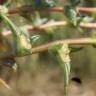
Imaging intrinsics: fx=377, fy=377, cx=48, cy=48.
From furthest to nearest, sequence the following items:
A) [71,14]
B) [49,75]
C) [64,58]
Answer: [49,75] < [71,14] < [64,58]

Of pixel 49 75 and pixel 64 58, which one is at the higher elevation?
pixel 64 58

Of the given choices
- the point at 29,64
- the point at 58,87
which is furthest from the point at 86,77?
the point at 29,64

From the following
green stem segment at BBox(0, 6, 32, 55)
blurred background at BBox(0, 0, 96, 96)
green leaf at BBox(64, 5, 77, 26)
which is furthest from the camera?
blurred background at BBox(0, 0, 96, 96)

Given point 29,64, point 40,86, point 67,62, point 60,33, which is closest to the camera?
point 67,62

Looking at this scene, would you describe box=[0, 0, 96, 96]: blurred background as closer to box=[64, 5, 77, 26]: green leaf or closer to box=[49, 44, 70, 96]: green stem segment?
box=[64, 5, 77, 26]: green leaf

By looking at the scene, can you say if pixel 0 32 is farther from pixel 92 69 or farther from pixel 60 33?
pixel 92 69

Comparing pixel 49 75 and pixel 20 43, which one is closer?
pixel 20 43

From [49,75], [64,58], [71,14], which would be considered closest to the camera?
[64,58]

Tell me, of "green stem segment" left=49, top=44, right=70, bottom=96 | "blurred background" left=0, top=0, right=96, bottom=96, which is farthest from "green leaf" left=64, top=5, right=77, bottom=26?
"blurred background" left=0, top=0, right=96, bottom=96

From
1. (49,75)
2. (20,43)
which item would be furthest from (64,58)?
(49,75)

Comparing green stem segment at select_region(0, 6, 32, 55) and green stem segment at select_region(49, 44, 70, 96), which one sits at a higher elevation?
green stem segment at select_region(0, 6, 32, 55)

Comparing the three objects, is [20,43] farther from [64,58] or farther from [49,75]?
[49,75]
